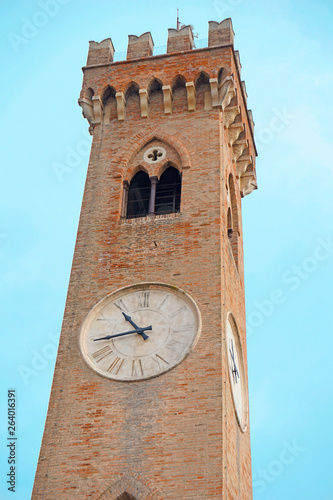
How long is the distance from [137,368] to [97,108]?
29.1ft

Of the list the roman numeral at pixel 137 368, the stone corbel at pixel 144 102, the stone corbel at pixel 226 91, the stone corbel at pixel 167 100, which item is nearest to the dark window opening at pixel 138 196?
the stone corbel at pixel 144 102

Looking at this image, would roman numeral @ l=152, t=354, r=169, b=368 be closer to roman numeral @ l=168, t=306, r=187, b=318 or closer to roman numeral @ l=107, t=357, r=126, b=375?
roman numeral @ l=107, t=357, r=126, b=375

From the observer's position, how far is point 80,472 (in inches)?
714

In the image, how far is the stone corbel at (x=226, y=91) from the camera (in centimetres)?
2427

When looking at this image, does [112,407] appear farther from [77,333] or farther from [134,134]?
[134,134]

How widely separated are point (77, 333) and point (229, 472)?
4.80m

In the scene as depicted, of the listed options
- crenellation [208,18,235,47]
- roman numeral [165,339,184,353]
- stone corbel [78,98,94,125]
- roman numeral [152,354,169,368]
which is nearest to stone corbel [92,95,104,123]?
stone corbel [78,98,94,125]

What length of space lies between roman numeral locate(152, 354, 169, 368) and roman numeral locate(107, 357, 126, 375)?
70 cm

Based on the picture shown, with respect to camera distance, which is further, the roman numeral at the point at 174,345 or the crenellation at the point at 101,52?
the crenellation at the point at 101,52

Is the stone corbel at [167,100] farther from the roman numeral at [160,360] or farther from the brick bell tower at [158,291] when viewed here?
the roman numeral at [160,360]

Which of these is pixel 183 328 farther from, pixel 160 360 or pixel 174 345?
pixel 160 360

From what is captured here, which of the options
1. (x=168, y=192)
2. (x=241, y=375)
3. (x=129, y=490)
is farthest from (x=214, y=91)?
(x=129, y=490)

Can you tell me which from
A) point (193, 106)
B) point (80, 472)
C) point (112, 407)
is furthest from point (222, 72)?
point (80, 472)

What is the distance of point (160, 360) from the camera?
768 inches
